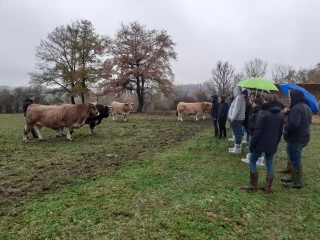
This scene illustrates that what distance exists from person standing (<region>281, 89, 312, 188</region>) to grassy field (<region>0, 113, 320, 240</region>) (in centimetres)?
47

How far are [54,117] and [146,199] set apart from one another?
7.30 meters

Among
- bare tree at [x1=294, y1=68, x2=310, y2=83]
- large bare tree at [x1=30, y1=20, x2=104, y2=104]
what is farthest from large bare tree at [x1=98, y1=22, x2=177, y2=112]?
bare tree at [x1=294, y1=68, x2=310, y2=83]

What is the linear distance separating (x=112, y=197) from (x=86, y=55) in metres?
33.8

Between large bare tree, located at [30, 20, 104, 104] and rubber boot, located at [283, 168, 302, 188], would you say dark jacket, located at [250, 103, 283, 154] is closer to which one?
rubber boot, located at [283, 168, 302, 188]

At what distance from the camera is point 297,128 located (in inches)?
209

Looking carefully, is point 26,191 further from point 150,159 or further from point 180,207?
point 150,159

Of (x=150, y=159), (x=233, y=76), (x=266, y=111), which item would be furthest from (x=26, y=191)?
(x=233, y=76)

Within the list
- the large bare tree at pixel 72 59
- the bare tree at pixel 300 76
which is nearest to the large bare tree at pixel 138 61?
the large bare tree at pixel 72 59

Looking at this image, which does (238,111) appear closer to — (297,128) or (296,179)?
(297,128)

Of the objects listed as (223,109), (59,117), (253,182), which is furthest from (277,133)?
(59,117)

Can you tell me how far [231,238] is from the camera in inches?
136

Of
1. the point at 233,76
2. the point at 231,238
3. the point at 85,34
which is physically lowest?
the point at 231,238

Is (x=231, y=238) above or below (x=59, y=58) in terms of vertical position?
below

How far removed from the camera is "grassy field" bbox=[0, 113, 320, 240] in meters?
3.59
